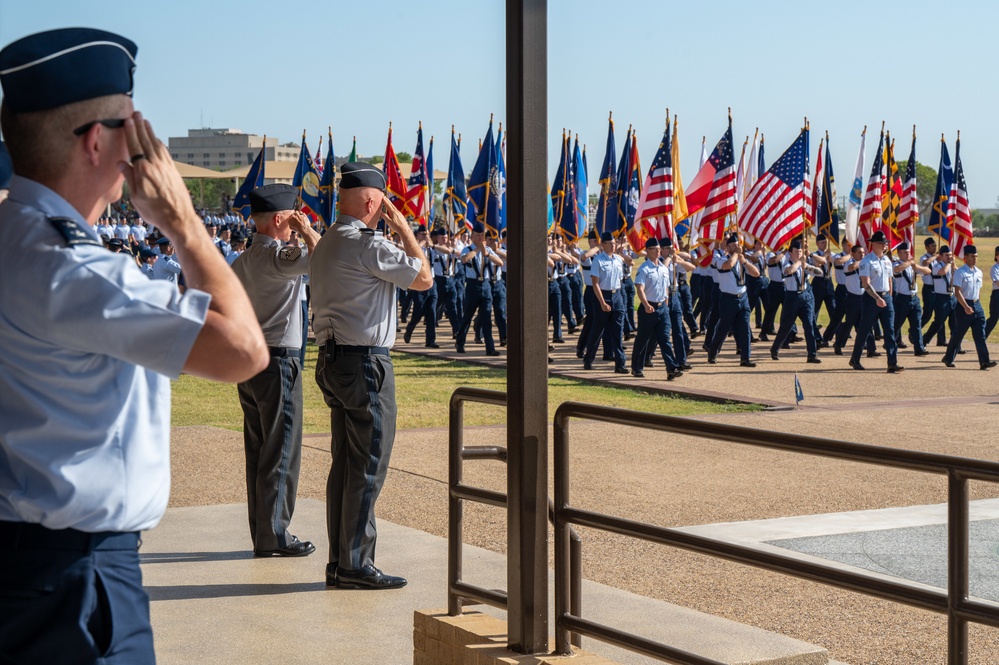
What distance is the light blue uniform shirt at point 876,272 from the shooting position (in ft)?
68.1

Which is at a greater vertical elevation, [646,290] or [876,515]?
[646,290]

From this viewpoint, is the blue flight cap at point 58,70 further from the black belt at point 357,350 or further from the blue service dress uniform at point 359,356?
the black belt at point 357,350

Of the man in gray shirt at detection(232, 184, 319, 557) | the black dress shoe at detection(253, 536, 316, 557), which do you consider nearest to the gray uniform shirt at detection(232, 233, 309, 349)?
the man in gray shirt at detection(232, 184, 319, 557)

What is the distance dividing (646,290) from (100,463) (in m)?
16.7

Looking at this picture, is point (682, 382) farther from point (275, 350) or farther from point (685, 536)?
point (685, 536)

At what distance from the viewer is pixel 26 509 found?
214 centimetres

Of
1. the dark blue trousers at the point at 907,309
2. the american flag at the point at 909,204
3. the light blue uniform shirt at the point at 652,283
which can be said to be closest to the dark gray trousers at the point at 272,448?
the light blue uniform shirt at the point at 652,283

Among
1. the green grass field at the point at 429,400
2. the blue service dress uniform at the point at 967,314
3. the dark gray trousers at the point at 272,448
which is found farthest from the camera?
the blue service dress uniform at the point at 967,314

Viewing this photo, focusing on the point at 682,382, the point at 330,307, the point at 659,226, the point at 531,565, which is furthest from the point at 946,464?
the point at 659,226

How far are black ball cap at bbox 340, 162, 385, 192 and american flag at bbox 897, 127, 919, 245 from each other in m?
20.1

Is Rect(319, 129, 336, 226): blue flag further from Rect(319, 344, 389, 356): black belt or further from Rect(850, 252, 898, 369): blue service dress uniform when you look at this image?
Rect(319, 344, 389, 356): black belt

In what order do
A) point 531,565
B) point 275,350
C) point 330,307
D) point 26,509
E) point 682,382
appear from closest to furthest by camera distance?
point 26,509
point 531,565
point 330,307
point 275,350
point 682,382

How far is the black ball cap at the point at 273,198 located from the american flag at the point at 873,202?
19063 mm

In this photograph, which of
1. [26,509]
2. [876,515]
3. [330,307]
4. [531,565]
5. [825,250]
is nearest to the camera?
[26,509]
